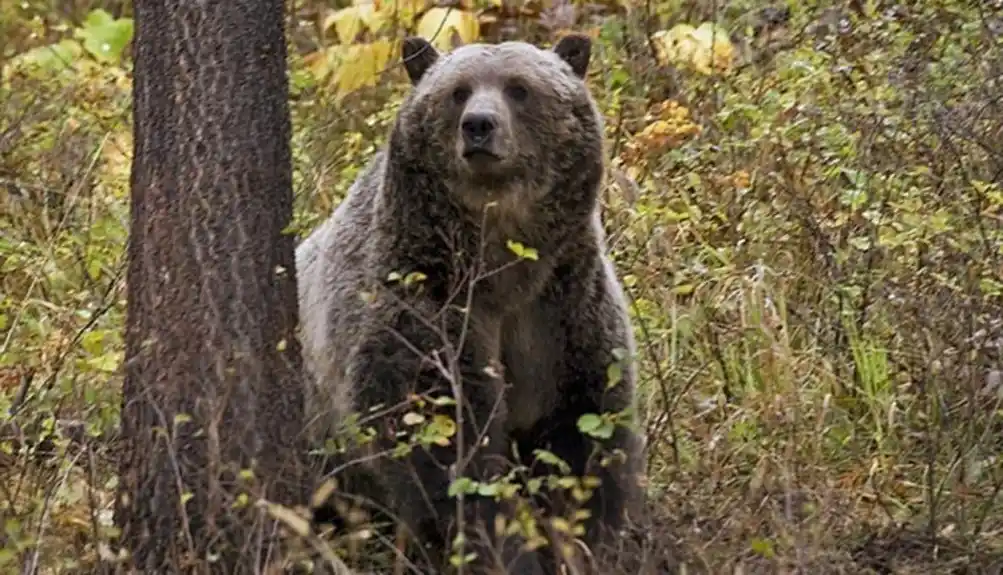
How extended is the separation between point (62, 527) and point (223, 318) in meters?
0.78

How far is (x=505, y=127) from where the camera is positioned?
514 cm

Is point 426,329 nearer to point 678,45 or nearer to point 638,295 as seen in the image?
point 638,295

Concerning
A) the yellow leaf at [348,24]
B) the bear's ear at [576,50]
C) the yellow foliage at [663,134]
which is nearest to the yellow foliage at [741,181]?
the yellow foliage at [663,134]

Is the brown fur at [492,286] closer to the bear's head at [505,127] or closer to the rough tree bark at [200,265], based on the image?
the bear's head at [505,127]

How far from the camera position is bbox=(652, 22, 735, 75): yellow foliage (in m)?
8.12

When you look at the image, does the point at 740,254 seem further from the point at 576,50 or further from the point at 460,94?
the point at 460,94

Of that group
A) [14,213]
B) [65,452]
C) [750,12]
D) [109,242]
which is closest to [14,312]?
[109,242]

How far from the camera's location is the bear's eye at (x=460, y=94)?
5297 millimetres

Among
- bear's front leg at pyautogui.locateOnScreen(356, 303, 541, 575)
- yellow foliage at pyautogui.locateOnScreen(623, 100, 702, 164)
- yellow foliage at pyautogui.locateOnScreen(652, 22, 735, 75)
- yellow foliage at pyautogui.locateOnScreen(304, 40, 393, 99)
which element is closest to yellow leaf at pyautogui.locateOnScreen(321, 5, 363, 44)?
yellow foliage at pyautogui.locateOnScreen(304, 40, 393, 99)

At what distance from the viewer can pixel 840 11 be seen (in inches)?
321

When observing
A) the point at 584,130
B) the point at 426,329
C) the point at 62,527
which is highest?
the point at 584,130

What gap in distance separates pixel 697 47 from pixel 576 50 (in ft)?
9.12

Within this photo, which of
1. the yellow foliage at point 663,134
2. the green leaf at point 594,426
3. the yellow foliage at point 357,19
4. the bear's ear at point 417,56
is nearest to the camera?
the green leaf at point 594,426

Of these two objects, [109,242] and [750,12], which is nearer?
[109,242]
